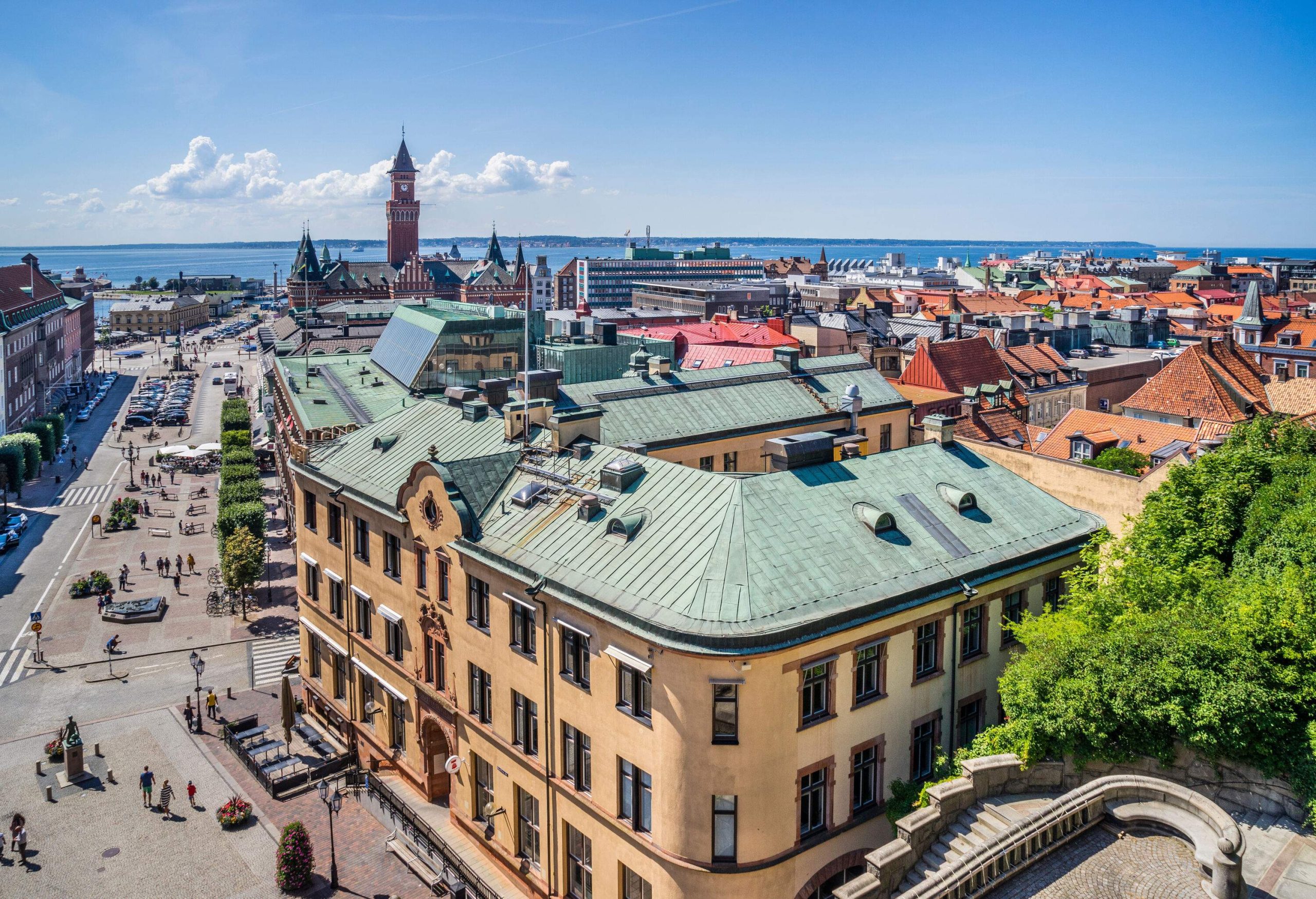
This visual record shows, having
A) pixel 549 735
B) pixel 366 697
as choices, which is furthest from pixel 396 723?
pixel 549 735

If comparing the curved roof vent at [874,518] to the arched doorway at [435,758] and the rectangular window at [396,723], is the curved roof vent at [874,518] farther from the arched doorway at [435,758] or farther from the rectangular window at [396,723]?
the rectangular window at [396,723]

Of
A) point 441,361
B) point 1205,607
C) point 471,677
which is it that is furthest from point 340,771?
point 1205,607

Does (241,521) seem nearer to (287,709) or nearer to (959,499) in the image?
(287,709)

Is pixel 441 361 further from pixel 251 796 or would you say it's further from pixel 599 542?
pixel 599 542

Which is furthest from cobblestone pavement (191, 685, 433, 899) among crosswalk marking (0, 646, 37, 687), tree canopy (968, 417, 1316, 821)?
tree canopy (968, 417, 1316, 821)

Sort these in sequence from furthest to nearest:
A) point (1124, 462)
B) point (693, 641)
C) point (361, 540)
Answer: point (1124, 462)
point (361, 540)
point (693, 641)

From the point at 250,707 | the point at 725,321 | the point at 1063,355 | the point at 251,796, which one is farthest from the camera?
the point at 725,321
